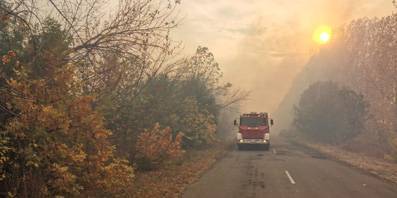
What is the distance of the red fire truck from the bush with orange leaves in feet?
45.2

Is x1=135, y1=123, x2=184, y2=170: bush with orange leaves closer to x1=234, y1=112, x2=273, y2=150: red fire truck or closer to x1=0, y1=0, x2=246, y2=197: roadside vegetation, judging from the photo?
x1=0, y1=0, x2=246, y2=197: roadside vegetation

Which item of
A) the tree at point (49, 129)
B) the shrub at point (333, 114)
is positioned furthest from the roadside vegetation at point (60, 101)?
the shrub at point (333, 114)

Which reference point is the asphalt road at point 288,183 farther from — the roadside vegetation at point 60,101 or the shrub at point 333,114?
the shrub at point 333,114

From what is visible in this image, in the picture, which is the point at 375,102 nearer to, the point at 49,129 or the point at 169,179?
the point at 169,179

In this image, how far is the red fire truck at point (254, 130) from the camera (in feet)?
105

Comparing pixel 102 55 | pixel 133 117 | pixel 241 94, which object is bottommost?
pixel 133 117

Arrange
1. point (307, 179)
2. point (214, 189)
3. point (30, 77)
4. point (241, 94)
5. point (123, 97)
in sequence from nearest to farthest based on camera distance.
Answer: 1. point (30, 77)
2. point (214, 189)
3. point (123, 97)
4. point (307, 179)
5. point (241, 94)

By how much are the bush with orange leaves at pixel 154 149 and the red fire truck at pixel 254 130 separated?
13.8 meters

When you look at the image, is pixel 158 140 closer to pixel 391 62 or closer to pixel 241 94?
pixel 241 94

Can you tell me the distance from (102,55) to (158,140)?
7.50 metres

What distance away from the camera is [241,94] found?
1601 inches

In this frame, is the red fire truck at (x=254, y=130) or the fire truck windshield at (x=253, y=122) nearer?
the red fire truck at (x=254, y=130)

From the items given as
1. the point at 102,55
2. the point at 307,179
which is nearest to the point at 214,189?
the point at 307,179

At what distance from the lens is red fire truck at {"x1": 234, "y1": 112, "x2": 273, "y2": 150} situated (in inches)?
1256
